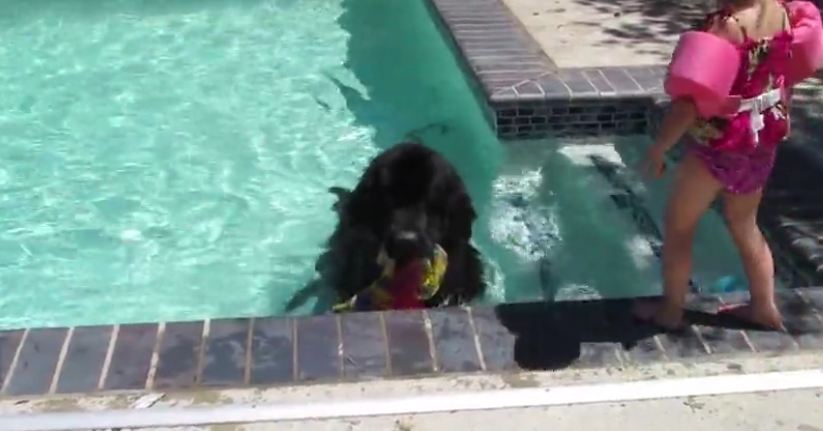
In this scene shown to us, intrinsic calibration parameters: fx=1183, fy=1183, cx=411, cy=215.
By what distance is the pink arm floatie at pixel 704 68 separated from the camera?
2.94m

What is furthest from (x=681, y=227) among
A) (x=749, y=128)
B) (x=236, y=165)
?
(x=236, y=165)

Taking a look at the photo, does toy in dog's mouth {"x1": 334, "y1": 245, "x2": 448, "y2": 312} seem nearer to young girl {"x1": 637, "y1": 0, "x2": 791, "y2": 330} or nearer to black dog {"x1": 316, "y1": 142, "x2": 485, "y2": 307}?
black dog {"x1": 316, "y1": 142, "x2": 485, "y2": 307}

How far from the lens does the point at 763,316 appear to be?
353 cm

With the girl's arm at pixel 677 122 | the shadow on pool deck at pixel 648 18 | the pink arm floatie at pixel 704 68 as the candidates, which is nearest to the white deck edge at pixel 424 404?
the girl's arm at pixel 677 122

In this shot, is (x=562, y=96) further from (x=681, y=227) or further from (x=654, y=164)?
(x=654, y=164)

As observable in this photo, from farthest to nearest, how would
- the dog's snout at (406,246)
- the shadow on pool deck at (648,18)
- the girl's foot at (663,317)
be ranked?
1. the shadow on pool deck at (648,18)
2. the dog's snout at (406,246)
3. the girl's foot at (663,317)

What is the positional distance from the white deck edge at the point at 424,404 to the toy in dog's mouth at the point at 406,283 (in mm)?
1036

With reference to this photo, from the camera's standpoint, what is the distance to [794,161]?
532 cm

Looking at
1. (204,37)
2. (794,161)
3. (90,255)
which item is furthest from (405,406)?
(204,37)

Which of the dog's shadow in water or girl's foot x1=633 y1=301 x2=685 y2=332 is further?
the dog's shadow in water

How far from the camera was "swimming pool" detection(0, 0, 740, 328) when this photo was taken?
18.7ft

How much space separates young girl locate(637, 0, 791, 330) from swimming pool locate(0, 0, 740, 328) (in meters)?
1.63

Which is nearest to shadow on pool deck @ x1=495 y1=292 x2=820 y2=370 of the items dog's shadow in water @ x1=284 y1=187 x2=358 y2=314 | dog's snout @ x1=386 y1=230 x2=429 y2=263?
dog's snout @ x1=386 y1=230 x2=429 y2=263

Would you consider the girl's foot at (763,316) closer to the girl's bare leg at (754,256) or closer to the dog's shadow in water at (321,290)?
the girl's bare leg at (754,256)
